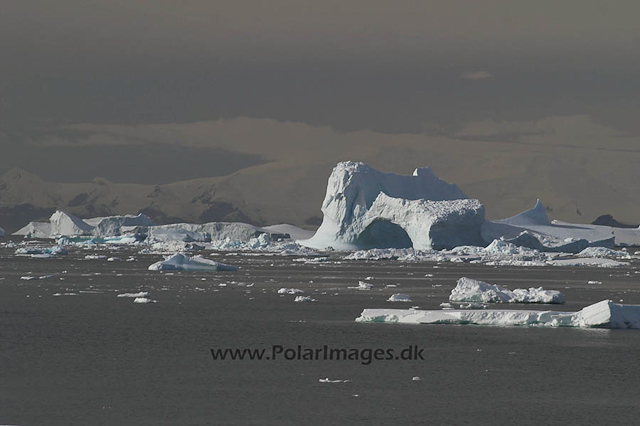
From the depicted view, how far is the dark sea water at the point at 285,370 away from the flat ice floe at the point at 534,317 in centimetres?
36

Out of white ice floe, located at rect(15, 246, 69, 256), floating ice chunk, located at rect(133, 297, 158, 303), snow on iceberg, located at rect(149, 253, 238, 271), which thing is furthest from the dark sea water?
white ice floe, located at rect(15, 246, 69, 256)

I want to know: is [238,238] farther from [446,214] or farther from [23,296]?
[23,296]

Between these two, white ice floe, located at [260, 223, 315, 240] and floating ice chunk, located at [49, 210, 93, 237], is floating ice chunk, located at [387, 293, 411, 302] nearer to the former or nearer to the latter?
white ice floe, located at [260, 223, 315, 240]

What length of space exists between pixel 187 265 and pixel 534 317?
1223 inches

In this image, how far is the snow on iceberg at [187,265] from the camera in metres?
49.8

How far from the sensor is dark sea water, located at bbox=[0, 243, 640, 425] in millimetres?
12781

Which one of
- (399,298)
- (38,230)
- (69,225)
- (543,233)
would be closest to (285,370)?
(399,298)

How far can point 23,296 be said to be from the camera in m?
32.7

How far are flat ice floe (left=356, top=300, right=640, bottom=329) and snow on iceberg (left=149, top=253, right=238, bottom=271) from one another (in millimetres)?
26239

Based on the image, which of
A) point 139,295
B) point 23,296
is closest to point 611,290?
point 139,295

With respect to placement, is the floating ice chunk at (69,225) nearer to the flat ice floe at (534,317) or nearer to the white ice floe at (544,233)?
the white ice floe at (544,233)

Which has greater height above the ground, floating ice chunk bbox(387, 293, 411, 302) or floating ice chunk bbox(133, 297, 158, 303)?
floating ice chunk bbox(387, 293, 411, 302)

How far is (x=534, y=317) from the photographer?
76.0 ft

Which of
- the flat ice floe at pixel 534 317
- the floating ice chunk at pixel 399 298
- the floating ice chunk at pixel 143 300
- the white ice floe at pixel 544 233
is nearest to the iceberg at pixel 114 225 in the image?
the white ice floe at pixel 544 233
